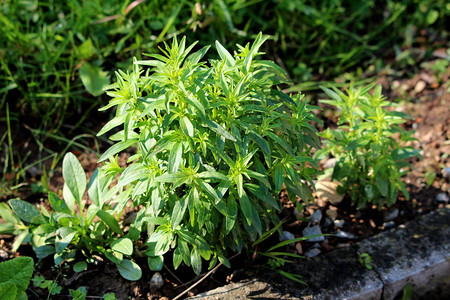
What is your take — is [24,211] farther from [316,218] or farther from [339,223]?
[339,223]

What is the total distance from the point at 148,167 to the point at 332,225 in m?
1.31

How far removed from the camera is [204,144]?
6.43 feet

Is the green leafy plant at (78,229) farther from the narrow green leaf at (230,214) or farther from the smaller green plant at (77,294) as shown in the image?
the narrow green leaf at (230,214)

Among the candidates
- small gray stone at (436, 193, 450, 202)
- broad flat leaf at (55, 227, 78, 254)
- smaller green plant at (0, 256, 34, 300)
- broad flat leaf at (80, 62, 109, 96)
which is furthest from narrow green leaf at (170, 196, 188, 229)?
small gray stone at (436, 193, 450, 202)

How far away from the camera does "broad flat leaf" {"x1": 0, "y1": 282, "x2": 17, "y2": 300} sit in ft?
6.48

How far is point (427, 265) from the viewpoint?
8.39ft

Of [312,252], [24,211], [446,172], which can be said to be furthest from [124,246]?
[446,172]

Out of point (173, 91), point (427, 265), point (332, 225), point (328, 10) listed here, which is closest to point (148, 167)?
point (173, 91)

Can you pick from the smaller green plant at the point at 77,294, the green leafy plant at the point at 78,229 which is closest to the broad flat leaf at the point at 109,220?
the green leafy plant at the point at 78,229

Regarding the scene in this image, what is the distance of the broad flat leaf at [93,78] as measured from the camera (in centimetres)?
315

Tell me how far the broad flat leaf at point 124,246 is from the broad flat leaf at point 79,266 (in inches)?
7.3

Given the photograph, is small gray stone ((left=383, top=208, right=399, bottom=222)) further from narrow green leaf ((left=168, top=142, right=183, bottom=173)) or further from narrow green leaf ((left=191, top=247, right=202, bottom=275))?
narrow green leaf ((left=168, top=142, right=183, bottom=173))

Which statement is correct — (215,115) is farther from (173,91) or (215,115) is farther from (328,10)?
(328,10)

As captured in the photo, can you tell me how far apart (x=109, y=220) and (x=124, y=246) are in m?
0.16
